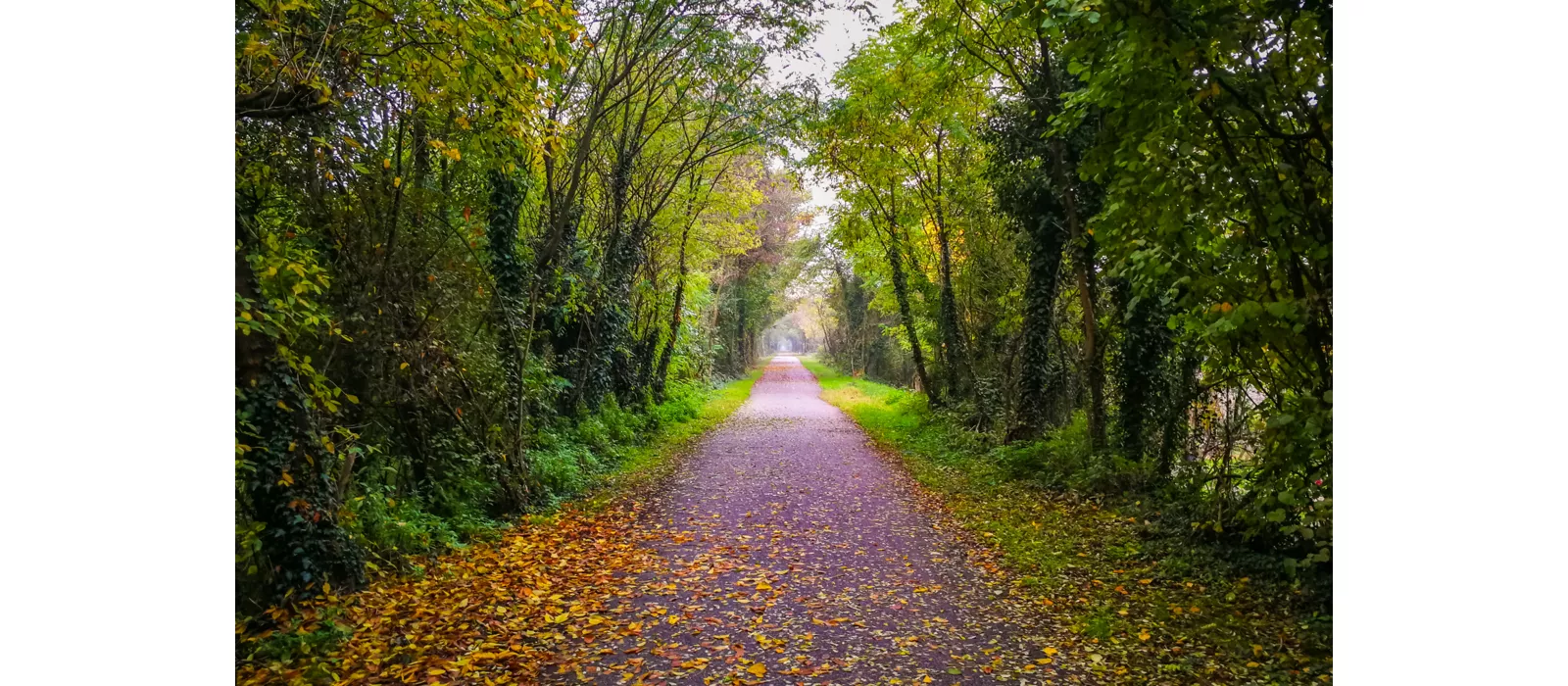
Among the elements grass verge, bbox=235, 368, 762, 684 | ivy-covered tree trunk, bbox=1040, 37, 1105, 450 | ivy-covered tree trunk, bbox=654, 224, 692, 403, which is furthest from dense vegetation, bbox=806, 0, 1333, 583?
grass verge, bbox=235, 368, 762, 684

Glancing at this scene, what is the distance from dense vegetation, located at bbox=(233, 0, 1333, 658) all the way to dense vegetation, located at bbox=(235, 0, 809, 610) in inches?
1.6

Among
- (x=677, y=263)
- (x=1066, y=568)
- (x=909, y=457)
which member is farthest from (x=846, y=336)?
(x=1066, y=568)

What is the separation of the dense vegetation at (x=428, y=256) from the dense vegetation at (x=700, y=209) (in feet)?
0.13

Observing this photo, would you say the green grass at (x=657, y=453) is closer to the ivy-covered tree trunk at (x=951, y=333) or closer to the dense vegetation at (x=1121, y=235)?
the dense vegetation at (x=1121, y=235)

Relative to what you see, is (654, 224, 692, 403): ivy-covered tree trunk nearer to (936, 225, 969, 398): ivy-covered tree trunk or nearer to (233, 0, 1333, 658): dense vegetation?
(233, 0, 1333, 658): dense vegetation

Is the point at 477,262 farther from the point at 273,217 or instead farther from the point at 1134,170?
the point at 1134,170

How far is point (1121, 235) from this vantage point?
5.35 metres

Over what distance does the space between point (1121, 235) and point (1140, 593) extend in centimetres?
288

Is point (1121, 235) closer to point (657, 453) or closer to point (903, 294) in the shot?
point (657, 453)

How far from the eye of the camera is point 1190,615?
17.1 ft

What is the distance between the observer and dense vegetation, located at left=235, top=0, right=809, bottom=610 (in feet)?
16.0

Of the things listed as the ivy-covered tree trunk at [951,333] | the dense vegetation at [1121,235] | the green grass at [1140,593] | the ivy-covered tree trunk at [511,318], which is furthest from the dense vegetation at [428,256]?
the green grass at [1140,593]

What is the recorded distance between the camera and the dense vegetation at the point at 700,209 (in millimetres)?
4391

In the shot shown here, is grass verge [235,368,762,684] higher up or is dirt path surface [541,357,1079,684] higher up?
grass verge [235,368,762,684]
